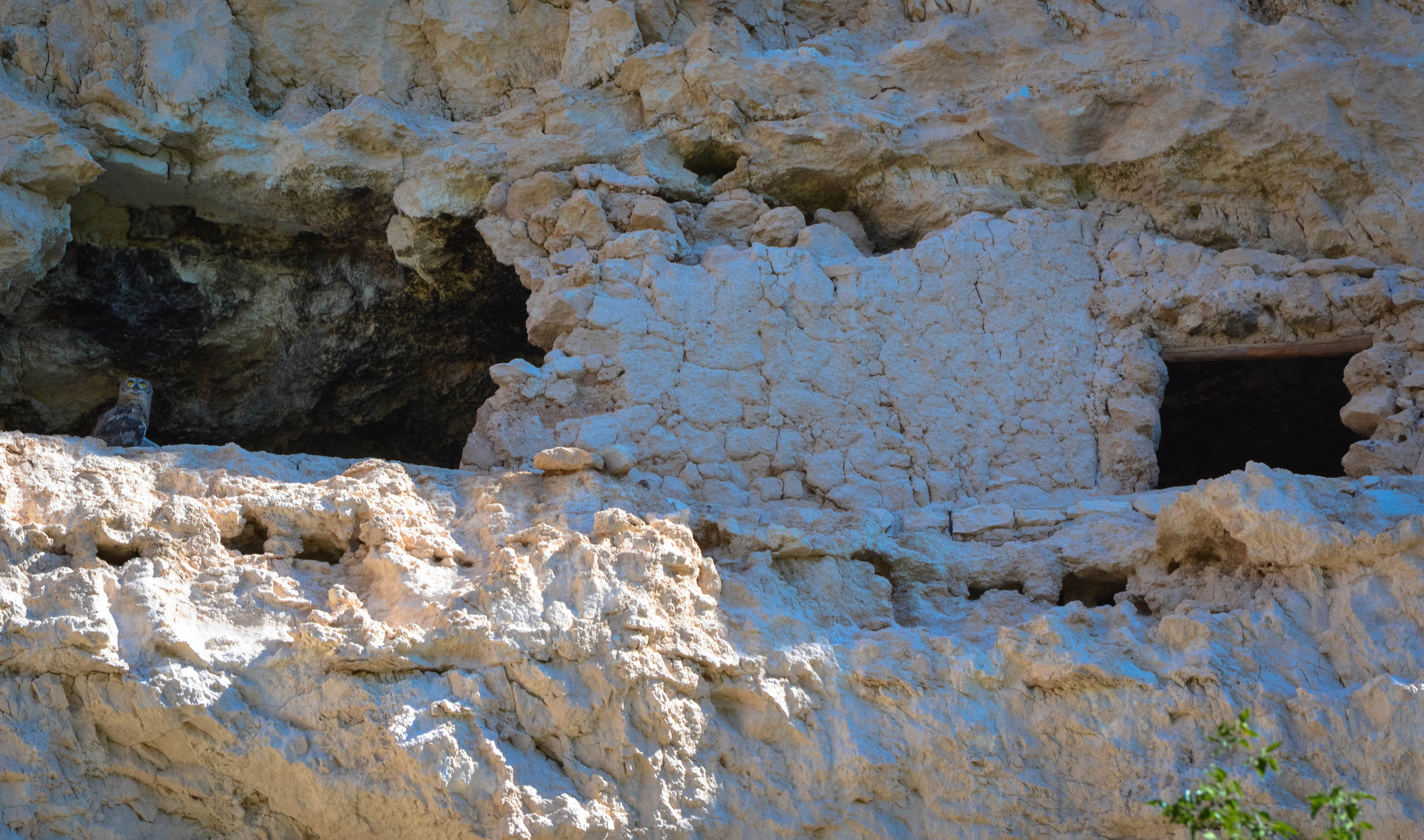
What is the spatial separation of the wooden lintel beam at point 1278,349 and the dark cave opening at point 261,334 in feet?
9.53

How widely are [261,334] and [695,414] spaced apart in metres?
2.67

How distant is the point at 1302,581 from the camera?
4129 mm

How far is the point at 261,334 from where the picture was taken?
262 inches

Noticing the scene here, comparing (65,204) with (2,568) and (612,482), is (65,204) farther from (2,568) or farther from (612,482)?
(612,482)

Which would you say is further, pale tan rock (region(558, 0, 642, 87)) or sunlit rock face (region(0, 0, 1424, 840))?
pale tan rock (region(558, 0, 642, 87))

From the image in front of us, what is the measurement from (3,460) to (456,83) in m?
2.85

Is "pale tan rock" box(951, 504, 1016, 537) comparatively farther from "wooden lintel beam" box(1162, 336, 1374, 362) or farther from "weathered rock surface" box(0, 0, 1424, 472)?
"weathered rock surface" box(0, 0, 1424, 472)

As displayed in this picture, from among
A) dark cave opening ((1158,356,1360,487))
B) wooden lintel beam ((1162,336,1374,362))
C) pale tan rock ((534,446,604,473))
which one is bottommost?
dark cave opening ((1158,356,1360,487))

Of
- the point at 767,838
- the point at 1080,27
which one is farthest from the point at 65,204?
the point at 1080,27

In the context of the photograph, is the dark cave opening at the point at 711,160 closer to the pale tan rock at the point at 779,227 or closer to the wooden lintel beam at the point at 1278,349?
the pale tan rock at the point at 779,227

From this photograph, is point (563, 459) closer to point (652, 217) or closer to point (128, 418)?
point (652, 217)

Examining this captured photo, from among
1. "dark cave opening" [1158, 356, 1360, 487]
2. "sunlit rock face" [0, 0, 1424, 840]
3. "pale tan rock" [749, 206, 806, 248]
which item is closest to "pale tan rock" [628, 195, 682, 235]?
"sunlit rock face" [0, 0, 1424, 840]

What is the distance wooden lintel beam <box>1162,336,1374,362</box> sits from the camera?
5312mm

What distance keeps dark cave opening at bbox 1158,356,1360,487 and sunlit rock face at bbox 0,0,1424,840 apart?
10 cm
